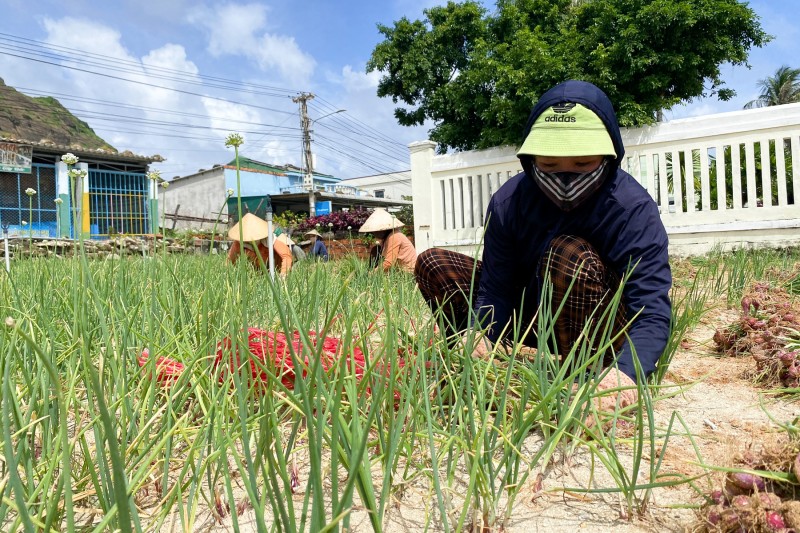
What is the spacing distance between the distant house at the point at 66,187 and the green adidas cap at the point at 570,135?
43.1ft

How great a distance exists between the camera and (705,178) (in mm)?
5496

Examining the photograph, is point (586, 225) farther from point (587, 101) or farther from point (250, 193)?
point (250, 193)

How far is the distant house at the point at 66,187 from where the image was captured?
13.7 meters

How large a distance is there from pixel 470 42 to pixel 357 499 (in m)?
16.2

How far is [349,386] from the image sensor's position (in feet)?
2.71

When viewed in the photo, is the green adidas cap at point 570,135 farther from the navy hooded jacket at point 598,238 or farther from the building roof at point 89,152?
the building roof at point 89,152

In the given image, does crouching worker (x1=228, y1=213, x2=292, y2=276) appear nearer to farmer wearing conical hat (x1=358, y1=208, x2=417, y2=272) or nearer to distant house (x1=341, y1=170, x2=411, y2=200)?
farmer wearing conical hat (x1=358, y1=208, x2=417, y2=272)

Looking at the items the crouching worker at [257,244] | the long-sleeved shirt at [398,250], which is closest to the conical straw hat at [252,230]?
the crouching worker at [257,244]

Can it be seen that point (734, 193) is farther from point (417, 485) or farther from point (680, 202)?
point (417, 485)

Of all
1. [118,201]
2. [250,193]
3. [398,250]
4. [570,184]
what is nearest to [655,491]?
[570,184]

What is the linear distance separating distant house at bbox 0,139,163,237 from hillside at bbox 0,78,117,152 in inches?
800

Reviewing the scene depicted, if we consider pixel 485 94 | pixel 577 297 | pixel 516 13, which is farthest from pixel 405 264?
pixel 516 13

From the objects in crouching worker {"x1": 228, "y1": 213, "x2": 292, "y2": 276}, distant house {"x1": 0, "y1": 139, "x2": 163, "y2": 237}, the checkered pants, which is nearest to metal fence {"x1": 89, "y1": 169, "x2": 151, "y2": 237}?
distant house {"x1": 0, "y1": 139, "x2": 163, "y2": 237}

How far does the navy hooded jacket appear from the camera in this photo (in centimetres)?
136
